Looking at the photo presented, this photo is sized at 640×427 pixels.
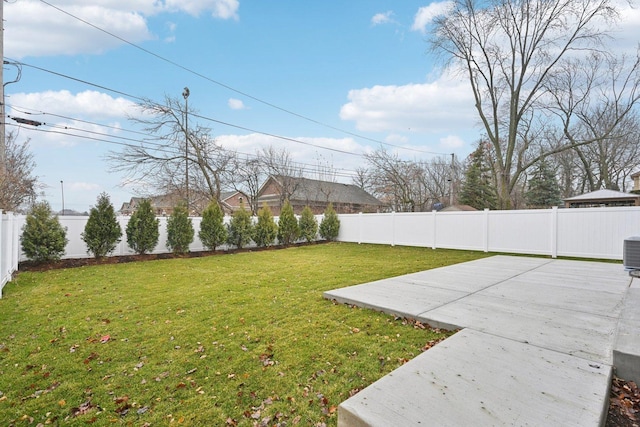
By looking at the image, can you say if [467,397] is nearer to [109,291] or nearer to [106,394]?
[106,394]

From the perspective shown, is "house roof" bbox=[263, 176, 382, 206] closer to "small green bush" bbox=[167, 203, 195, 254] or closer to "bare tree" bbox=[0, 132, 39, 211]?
"small green bush" bbox=[167, 203, 195, 254]

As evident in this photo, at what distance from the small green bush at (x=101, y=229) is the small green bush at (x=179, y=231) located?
1.54 m

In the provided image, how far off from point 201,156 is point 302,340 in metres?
15.9

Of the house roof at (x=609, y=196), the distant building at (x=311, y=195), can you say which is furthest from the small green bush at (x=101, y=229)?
the house roof at (x=609, y=196)

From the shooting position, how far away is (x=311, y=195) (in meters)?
24.8

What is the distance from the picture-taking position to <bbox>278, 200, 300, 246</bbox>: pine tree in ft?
44.1

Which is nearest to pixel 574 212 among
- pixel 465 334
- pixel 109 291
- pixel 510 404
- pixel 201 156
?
pixel 465 334

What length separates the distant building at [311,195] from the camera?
2308 centimetres

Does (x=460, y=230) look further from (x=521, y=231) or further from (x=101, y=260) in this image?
(x=101, y=260)

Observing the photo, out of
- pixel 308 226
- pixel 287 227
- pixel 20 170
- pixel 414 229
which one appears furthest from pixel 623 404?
pixel 20 170

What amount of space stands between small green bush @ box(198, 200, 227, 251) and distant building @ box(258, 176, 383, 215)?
11.2 m

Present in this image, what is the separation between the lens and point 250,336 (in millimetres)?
3158

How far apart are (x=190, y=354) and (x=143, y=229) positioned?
27.1 ft

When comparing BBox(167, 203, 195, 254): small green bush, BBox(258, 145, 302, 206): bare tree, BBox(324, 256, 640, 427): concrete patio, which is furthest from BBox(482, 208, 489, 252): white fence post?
BBox(258, 145, 302, 206): bare tree
